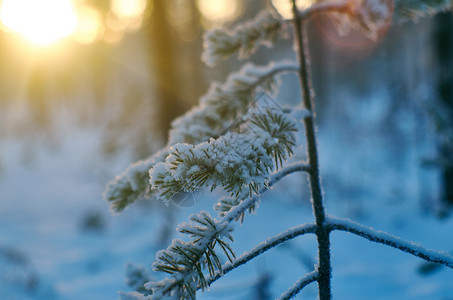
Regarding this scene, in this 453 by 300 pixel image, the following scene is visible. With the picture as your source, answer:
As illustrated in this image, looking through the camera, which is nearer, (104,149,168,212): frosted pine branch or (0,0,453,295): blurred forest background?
(104,149,168,212): frosted pine branch

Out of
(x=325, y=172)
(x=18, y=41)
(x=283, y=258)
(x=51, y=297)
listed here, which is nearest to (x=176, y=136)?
(x=283, y=258)

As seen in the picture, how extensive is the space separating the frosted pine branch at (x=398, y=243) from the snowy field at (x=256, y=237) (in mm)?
344

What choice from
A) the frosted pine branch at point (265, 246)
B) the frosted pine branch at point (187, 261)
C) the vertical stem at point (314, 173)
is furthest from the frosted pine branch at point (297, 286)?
the frosted pine branch at point (187, 261)

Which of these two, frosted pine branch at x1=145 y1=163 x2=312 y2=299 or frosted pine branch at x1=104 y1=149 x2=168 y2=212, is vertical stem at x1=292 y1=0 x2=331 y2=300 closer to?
frosted pine branch at x1=145 y1=163 x2=312 y2=299

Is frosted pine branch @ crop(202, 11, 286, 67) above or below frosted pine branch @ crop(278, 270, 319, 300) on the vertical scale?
above

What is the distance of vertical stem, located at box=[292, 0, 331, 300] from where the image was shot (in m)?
1.37

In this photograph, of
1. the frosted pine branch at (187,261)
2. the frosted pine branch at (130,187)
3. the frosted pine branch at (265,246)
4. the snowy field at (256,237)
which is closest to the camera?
the frosted pine branch at (187,261)

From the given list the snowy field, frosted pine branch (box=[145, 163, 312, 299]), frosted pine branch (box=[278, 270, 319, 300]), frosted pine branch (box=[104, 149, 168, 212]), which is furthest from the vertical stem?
frosted pine branch (box=[104, 149, 168, 212])

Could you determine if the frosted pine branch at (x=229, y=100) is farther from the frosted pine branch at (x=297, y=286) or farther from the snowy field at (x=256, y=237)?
the frosted pine branch at (x=297, y=286)

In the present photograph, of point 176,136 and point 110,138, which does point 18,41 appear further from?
point 176,136

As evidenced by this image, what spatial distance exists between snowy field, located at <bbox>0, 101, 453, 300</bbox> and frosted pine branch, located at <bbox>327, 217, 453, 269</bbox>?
344 millimetres

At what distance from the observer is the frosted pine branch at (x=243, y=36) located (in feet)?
5.27

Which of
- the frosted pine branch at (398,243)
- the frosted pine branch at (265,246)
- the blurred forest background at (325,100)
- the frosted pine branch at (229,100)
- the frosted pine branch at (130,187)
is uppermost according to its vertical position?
the blurred forest background at (325,100)

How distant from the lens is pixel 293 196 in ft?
29.0
